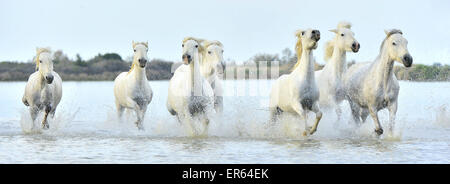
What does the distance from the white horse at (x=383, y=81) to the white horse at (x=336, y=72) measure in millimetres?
490

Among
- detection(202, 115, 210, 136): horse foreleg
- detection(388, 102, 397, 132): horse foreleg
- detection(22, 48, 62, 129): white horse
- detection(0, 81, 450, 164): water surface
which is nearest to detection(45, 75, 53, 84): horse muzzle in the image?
detection(22, 48, 62, 129): white horse

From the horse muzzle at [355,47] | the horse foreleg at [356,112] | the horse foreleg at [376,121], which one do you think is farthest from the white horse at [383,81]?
the horse muzzle at [355,47]

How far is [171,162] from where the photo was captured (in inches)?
416

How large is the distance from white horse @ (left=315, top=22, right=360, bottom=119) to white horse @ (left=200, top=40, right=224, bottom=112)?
1.74 meters

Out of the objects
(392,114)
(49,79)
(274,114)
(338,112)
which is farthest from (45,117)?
(392,114)

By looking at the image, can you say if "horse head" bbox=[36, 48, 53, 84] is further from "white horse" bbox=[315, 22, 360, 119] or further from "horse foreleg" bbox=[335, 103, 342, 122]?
"horse foreleg" bbox=[335, 103, 342, 122]

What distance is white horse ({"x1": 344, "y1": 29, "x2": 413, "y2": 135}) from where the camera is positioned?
12.1 meters

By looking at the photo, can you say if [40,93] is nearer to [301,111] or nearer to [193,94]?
[193,94]

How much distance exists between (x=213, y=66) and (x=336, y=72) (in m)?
2.10

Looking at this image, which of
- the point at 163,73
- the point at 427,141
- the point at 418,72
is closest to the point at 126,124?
the point at 427,141

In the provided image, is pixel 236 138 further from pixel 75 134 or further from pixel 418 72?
pixel 418 72

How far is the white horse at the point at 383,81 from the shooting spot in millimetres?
12141

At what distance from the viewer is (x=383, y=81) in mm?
12438
